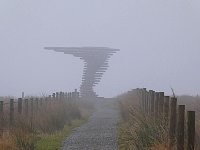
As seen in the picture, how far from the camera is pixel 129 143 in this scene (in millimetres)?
11906

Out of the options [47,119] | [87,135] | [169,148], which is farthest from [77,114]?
[169,148]

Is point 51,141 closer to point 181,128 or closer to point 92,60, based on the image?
point 181,128

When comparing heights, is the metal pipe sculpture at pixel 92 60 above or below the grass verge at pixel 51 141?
above

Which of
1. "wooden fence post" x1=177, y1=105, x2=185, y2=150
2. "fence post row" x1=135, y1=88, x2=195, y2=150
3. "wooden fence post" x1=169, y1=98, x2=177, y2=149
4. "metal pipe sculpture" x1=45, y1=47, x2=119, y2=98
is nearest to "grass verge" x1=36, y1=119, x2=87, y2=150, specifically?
"fence post row" x1=135, y1=88, x2=195, y2=150

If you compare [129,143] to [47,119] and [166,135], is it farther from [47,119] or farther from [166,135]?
[47,119]

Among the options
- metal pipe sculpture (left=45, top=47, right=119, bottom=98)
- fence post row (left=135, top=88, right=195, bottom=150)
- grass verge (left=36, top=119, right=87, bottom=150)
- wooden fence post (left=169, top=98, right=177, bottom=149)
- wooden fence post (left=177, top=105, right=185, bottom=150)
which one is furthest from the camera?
metal pipe sculpture (left=45, top=47, right=119, bottom=98)

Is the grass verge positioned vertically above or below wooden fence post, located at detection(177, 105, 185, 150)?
below

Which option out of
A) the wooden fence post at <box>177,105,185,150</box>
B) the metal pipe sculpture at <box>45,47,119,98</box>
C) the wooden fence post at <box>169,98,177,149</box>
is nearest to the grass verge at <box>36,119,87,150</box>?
the wooden fence post at <box>169,98,177,149</box>

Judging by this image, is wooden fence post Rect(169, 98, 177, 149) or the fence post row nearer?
the fence post row

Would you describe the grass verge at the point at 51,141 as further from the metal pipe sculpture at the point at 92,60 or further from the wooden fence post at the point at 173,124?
the metal pipe sculpture at the point at 92,60

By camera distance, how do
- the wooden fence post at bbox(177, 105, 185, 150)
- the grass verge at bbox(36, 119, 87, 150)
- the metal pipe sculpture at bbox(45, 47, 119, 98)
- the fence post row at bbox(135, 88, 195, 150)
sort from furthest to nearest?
the metal pipe sculpture at bbox(45, 47, 119, 98), the grass verge at bbox(36, 119, 87, 150), the wooden fence post at bbox(177, 105, 185, 150), the fence post row at bbox(135, 88, 195, 150)

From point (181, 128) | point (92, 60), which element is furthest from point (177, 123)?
point (92, 60)

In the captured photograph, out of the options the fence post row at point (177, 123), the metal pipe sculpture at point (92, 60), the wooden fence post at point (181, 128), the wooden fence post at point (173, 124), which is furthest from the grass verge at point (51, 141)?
the metal pipe sculpture at point (92, 60)

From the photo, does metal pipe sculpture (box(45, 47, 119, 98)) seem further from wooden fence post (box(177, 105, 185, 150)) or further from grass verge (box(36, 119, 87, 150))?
wooden fence post (box(177, 105, 185, 150))
